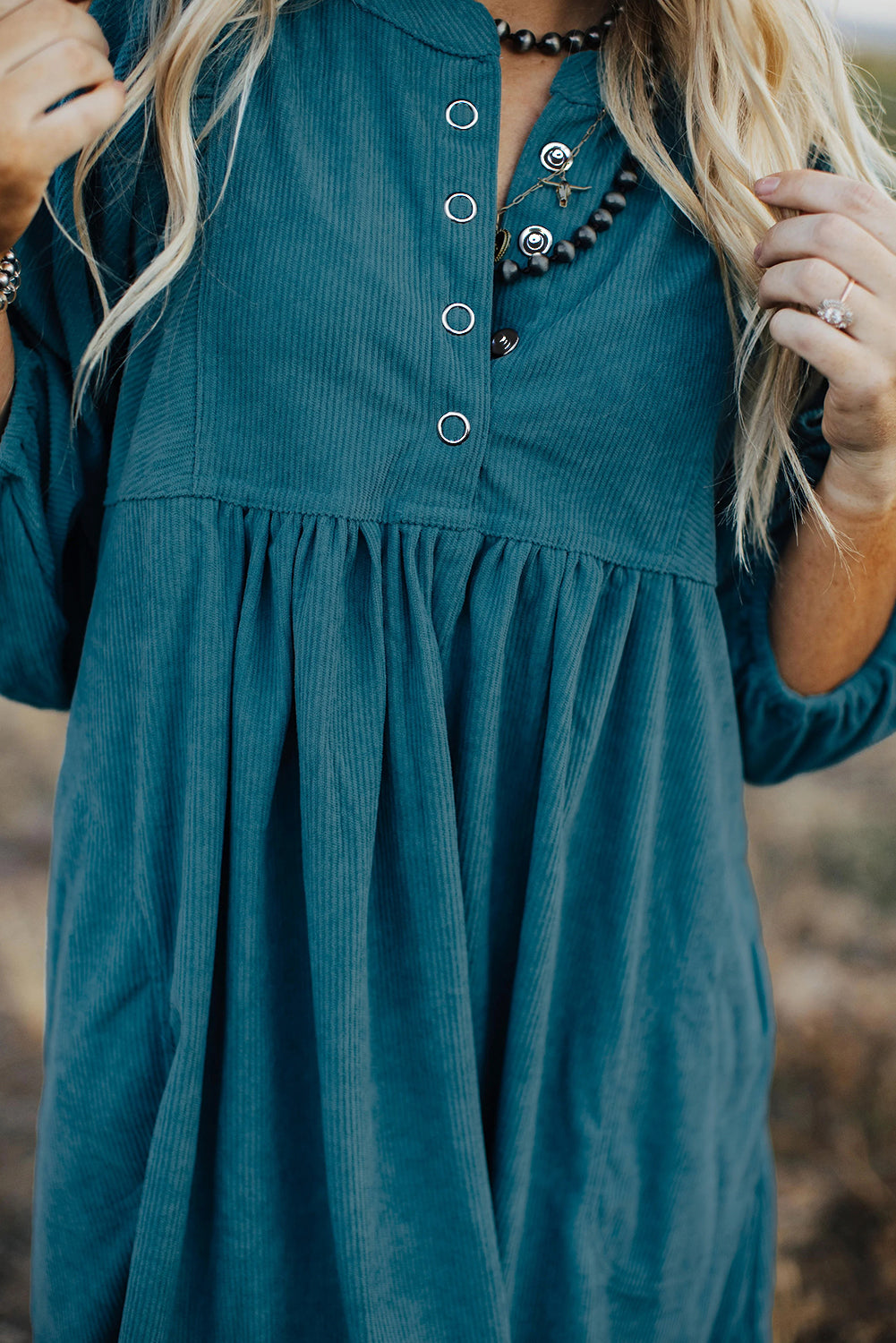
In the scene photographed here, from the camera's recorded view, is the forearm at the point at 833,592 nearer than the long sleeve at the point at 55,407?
No

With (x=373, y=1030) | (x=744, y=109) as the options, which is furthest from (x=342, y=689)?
(x=744, y=109)

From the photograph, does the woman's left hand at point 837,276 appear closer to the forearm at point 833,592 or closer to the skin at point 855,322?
the skin at point 855,322

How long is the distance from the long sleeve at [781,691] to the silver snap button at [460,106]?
440 mm

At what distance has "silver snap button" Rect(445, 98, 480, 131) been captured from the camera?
814 millimetres

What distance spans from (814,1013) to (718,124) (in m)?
2.13

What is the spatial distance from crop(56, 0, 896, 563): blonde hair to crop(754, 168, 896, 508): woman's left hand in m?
0.05

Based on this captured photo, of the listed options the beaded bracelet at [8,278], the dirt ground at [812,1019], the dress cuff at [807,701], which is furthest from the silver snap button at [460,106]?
the dirt ground at [812,1019]

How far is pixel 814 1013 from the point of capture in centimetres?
247

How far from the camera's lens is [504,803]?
905 millimetres

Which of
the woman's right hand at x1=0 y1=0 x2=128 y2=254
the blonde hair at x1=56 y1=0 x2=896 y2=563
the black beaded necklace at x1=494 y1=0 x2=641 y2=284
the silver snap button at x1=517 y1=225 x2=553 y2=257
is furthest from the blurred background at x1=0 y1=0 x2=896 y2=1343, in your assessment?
the woman's right hand at x1=0 y1=0 x2=128 y2=254

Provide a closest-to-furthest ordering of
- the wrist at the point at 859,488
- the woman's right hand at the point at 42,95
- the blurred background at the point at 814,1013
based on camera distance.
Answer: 1. the woman's right hand at the point at 42,95
2. the wrist at the point at 859,488
3. the blurred background at the point at 814,1013

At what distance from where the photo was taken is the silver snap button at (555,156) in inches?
33.6

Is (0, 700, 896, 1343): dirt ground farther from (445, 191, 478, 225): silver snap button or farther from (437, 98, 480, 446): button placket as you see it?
(445, 191, 478, 225): silver snap button

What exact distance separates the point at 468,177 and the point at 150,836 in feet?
1.85
